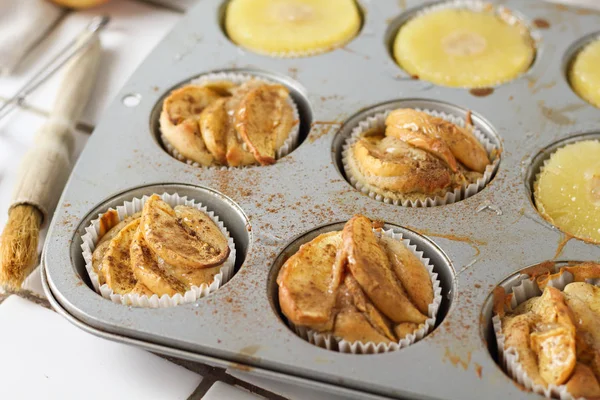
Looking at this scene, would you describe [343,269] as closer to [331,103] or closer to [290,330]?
[290,330]

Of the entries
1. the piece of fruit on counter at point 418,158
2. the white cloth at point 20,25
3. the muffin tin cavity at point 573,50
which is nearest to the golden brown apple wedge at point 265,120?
the piece of fruit on counter at point 418,158

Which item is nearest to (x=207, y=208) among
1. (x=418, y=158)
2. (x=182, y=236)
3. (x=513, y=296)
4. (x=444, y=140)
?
(x=182, y=236)

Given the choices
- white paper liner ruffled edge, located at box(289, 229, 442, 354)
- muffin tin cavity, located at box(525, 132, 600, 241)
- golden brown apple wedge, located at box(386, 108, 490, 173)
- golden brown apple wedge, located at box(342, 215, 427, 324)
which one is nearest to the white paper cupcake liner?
white paper liner ruffled edge, located at box(289, 229, 442, 354)

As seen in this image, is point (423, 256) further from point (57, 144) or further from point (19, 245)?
point (57, 144)

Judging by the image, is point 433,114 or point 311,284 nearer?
point 311,284

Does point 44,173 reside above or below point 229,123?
below
